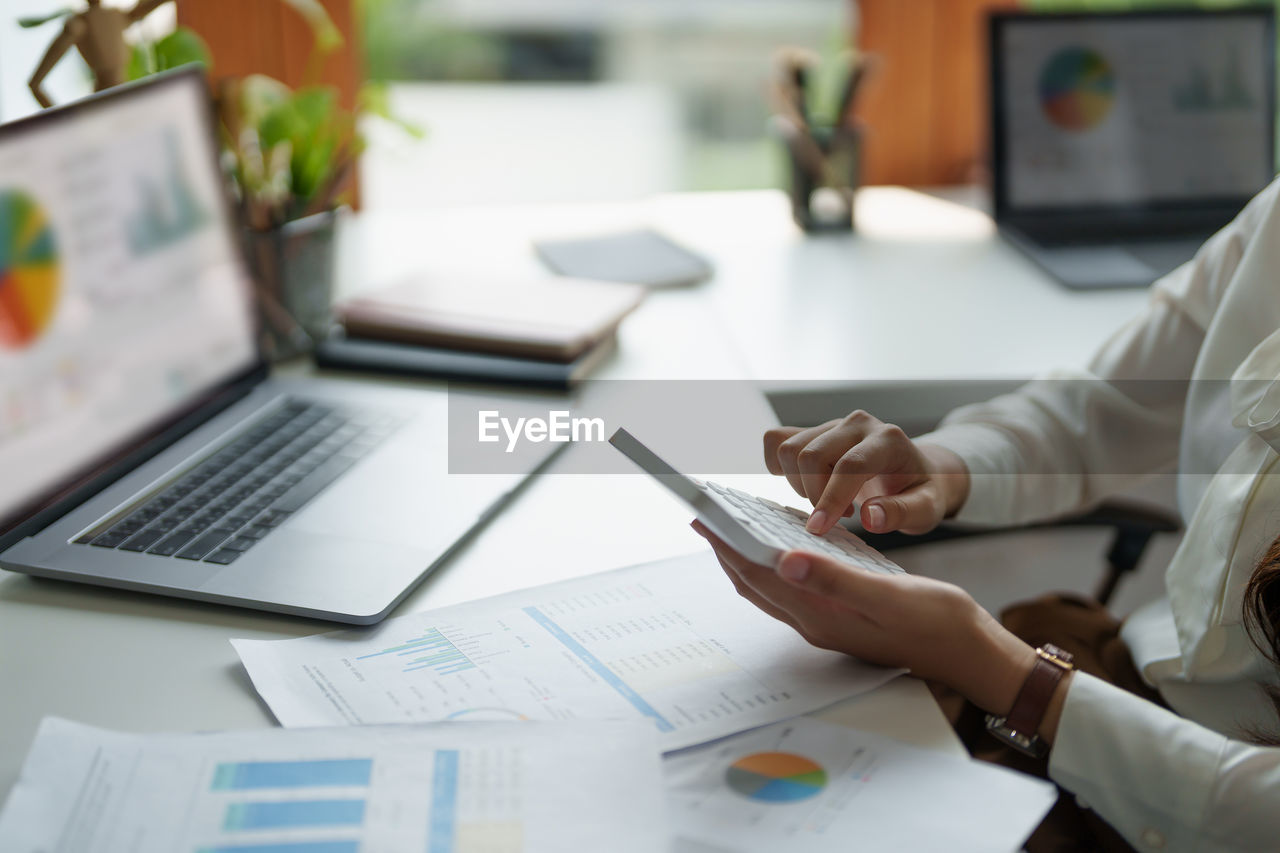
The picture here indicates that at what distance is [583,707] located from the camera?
0.62 meters

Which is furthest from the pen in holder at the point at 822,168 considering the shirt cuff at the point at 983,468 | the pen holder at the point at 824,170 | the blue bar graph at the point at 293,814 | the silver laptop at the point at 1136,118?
the blue bar graph at the point at 293,814

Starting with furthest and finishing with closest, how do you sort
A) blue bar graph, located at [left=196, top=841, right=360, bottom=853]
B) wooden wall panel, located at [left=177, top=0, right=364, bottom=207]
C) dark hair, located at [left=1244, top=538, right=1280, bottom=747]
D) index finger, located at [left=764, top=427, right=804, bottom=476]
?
wooden wall panel, located at [left=177, top=0, right=364, bottom=207]
index finger, located at [left=764, top=427, right=804, bottom=476]
dark hair, located at [left=1244, top=538, right=1280, bottom=747]
blue bar graph, located at [left=196, top=841, right=360, bottom=853]

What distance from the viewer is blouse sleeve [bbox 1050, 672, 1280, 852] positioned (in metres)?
0.66

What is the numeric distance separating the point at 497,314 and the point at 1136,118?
0.98 meters

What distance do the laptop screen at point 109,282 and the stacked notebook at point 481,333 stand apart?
0.42 feet

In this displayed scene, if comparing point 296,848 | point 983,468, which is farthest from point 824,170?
point 296,848

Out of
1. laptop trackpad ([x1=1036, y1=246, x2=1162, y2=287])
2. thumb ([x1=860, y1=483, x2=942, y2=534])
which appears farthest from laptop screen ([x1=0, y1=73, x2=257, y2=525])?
laptop trackpad ([x1=1036, y1=246, x2=1162, y2=287])

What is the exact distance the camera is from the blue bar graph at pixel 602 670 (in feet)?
2.02

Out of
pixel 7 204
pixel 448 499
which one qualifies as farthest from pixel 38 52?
pixel 448 499

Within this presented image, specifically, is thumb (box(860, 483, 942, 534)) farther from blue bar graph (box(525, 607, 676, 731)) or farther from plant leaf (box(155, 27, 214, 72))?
plant leaf (box(155, 27, 214, 72))

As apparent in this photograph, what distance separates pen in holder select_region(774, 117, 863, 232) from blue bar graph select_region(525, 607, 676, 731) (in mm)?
1104

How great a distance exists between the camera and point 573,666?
25.9 inches

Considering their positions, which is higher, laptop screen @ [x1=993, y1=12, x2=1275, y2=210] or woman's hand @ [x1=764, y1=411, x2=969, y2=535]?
laptop screen @ [x1=993, y1=12, x2=1275, y2=210]

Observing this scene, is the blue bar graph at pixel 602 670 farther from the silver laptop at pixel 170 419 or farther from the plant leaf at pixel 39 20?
the plant leaf at pixel 39 20
